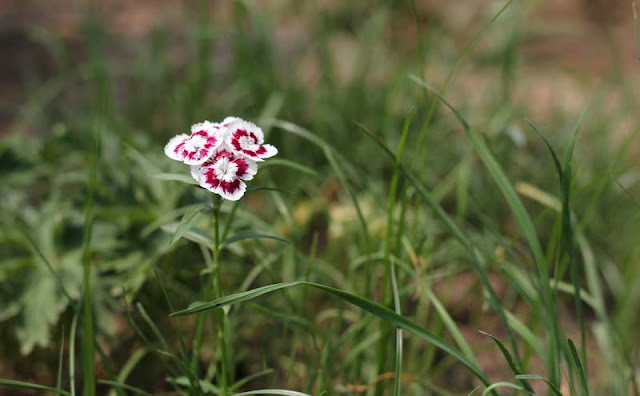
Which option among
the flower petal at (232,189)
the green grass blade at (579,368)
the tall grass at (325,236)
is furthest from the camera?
the tall grass at (325,236)

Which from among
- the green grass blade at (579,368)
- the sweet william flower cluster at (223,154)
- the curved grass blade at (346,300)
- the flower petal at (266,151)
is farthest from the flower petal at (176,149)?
the green grass blade at (579,368)

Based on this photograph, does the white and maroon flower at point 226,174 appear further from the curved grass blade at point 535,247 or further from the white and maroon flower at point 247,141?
the curved grass blade at point 535,247

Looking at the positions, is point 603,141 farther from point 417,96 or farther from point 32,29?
point 32,29

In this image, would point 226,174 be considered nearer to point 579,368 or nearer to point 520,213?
point 520,213

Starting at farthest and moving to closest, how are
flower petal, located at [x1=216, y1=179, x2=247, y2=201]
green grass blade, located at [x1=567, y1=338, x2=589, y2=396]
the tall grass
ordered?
the tall grass → green grass blade, located at [x1=567, y1=338, x2=589, y2=396] → flower petal, located at [x1=216, y1=179, x2=247, y2=201]

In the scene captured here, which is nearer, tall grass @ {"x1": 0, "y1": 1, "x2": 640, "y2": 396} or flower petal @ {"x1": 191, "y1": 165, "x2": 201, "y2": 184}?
flower petal @ {"x1": 191, "y1": 165, "x2": 201, "y2": 184}

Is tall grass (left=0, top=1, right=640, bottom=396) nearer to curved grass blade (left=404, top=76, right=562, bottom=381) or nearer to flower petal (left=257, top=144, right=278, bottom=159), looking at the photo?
curved grass blade (left=404, top=76, right=562, bottom=381)

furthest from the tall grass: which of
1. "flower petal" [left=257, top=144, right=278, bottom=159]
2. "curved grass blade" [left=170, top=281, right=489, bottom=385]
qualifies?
"flower petal" [left=257, top=144, right=278, bottom=159]

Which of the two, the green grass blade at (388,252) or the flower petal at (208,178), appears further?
the green grass blade at (388,252)
